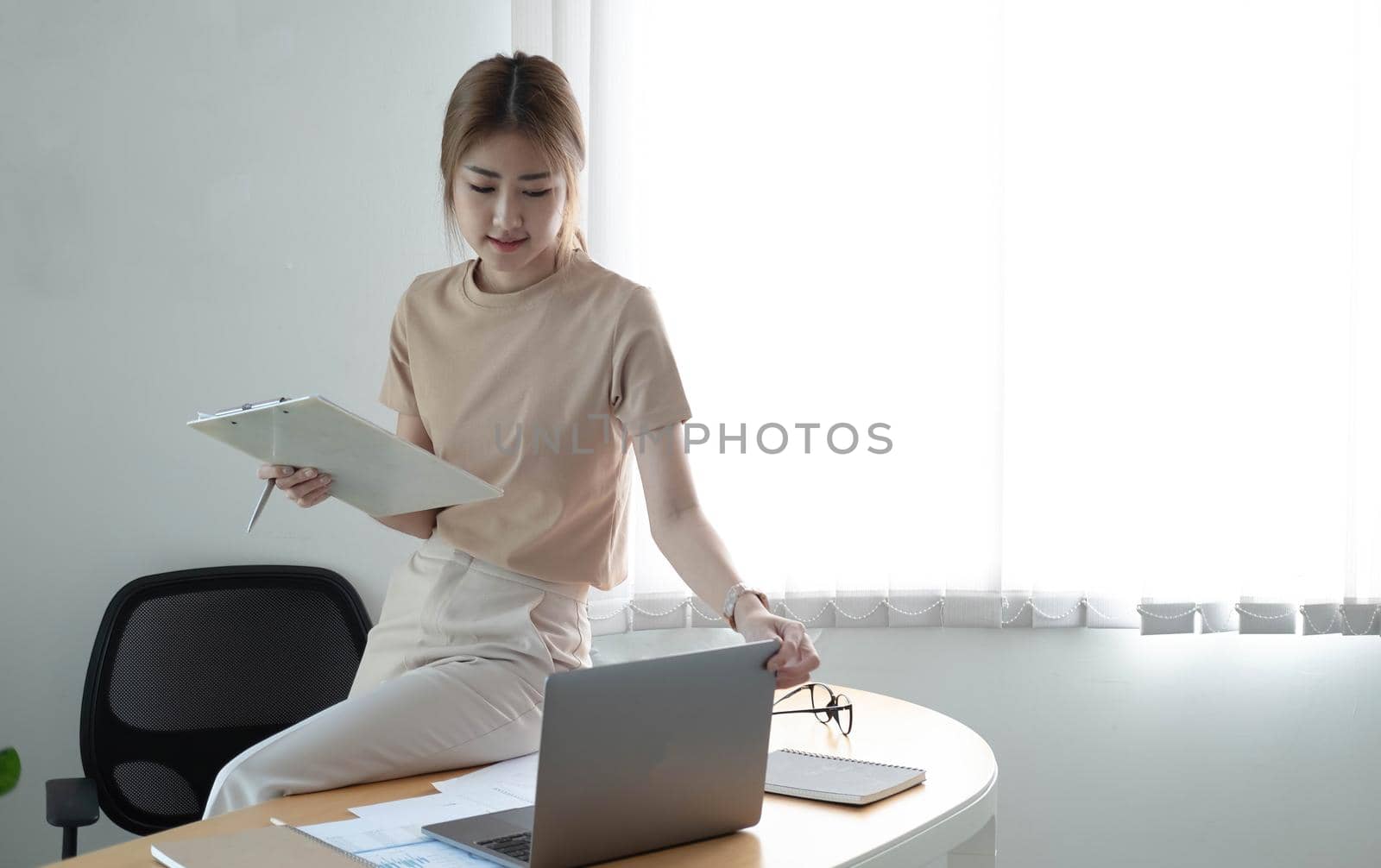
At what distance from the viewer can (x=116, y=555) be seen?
224 centimetres

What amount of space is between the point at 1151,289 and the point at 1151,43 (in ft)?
1.56

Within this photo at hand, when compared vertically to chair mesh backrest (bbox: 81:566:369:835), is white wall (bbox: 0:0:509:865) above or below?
above

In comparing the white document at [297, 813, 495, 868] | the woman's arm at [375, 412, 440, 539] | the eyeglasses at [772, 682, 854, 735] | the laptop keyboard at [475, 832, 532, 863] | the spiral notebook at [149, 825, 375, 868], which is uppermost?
the woman's arm at [375, 412, 440, 539]

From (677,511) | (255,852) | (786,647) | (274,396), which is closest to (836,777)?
(786,647)

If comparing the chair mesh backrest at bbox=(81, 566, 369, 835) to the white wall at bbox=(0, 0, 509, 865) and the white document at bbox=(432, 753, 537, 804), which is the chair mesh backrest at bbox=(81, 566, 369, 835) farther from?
the white document at bbox=(432, 753, 537, 804)

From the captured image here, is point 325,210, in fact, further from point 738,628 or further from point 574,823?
point 574,823

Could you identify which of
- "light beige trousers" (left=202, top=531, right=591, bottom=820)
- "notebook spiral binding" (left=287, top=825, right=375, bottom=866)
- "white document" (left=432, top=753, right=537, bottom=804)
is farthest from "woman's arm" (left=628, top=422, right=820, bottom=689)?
"notebook spiral binding" (left=287, top=825, right=375, bottom=866)

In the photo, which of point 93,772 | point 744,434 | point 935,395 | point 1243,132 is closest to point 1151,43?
point 1243,132

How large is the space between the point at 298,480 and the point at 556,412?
1.11ft

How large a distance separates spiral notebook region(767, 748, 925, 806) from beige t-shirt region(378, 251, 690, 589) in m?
0.37

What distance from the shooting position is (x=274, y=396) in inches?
89.9

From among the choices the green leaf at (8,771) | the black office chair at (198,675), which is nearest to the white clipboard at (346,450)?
the green leaf at (8,771)

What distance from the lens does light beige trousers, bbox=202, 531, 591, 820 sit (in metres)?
A: 1.17

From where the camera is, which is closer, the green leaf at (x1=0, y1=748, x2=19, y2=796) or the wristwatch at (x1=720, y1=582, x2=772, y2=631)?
the wristwatch at (x1=720, y1=582, x2=772, y2=631)
